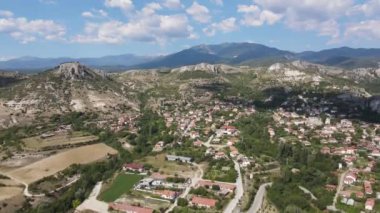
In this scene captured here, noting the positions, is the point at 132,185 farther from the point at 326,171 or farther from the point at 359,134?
the point at 359,134

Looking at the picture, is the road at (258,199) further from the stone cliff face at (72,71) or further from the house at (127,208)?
the stone cliff face at (72,71)

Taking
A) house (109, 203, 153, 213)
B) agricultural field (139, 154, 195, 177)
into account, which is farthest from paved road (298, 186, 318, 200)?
house (109, 203, 153, 213)

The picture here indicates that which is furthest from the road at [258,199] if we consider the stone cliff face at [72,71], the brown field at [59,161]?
the stone cliff face at [72,71]

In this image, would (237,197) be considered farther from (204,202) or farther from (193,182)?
(193,182)

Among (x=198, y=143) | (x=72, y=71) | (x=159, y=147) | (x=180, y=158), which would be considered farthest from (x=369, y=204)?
(x=72, y=71)

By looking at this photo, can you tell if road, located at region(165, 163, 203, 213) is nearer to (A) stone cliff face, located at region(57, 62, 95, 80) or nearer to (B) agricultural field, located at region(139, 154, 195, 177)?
(B) agricultural field, located at region(139, 154, 195, 177)

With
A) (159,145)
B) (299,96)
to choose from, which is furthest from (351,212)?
(299,96)
